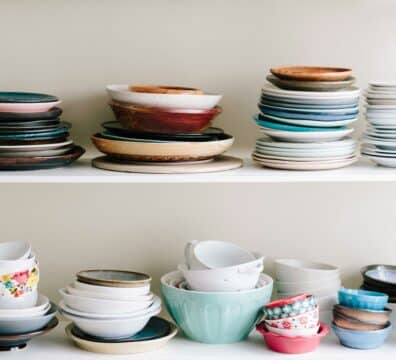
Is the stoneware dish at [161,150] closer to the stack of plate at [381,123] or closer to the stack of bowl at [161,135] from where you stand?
the stack of bowl at [161,135]

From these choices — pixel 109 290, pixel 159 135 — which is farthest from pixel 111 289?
pixel 159 135

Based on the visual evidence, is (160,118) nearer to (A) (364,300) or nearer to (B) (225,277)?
(B) (225,277)

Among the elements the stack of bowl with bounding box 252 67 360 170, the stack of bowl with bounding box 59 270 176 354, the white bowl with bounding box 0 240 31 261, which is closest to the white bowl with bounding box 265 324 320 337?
the stack of bowl with bounding box 59 270 176 354

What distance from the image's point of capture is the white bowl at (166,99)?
6.73 ft

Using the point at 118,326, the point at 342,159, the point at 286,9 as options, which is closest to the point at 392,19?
the point at 286,9

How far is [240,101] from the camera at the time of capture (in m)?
2.29

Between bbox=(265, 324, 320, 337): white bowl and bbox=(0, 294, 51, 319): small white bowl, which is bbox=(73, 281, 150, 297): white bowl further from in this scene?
bbox=(265, 324, 320, 337): white bowl

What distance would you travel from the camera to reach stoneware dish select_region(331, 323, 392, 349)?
6.92ft

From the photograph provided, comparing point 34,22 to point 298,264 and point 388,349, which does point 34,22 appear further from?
point 388,349

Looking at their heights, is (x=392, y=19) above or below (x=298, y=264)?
above

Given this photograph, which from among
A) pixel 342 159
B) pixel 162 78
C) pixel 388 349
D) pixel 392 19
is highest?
pixel 392 19

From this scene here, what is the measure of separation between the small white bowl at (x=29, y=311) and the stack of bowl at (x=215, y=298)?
0.27 metres

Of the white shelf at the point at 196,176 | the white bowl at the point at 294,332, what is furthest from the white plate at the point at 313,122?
the white bowl at the point at 294,332

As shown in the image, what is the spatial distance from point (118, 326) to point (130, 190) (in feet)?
1.23
